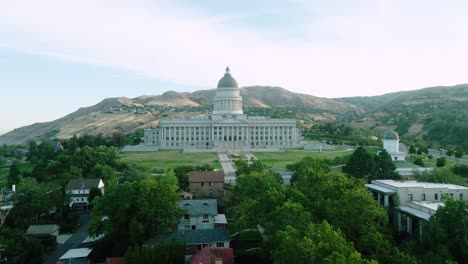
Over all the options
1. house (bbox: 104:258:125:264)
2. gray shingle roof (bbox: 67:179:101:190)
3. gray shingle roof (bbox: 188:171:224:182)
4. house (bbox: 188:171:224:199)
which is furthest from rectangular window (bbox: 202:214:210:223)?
gray shingle roof (bbox: 67:179:101:190)

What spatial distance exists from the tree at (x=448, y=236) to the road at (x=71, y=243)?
34.5 m

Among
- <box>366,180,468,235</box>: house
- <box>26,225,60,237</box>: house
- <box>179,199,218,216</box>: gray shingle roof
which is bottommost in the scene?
<box>26,225,60,237</box>: house

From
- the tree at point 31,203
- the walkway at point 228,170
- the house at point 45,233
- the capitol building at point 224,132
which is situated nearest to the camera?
the house at point 45,233

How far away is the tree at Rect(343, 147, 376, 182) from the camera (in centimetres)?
6084

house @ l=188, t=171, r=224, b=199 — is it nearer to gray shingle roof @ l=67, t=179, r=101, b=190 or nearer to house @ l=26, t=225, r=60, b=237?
gray shingle roof @ l=67, t=179, r=101, b=190

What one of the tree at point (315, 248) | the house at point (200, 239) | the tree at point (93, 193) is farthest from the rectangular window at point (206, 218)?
the tree at point (93, 193)

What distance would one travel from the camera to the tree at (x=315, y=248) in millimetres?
24880

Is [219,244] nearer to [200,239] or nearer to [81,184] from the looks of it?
[200,239]

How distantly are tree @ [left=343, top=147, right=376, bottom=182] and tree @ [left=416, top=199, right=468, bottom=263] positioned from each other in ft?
91.2

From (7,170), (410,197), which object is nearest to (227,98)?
(7,170)

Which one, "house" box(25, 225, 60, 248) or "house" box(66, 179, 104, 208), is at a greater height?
"house" box(66, 179, 104, 208)

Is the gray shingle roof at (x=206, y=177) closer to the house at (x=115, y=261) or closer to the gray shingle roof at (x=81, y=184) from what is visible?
A: the gray shingle roof at (x=81, y=184)

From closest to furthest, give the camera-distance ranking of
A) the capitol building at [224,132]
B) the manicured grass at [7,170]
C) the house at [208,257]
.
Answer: the house at [208,257], the manicured grass at [7,170], the capitol building at [224,132]

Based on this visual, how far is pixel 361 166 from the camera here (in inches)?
2420
